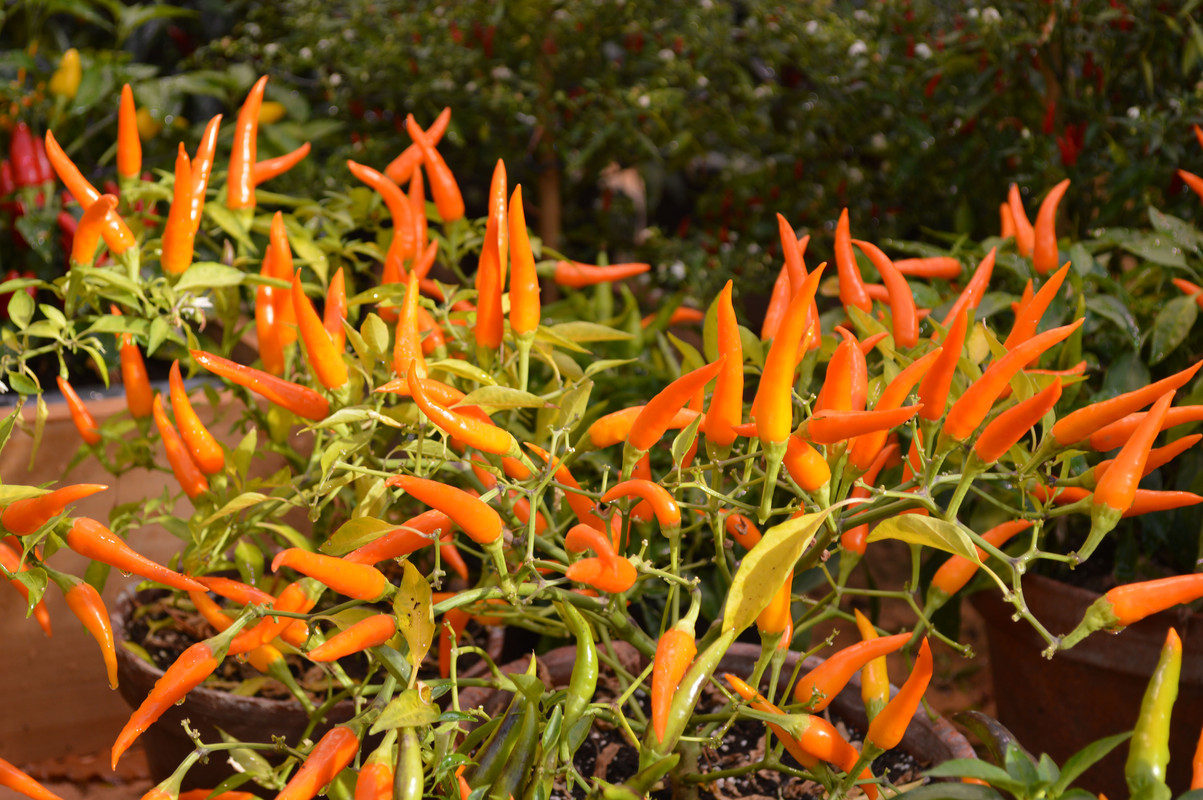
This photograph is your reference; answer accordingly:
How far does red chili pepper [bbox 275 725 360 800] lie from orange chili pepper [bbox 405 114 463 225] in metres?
0.62

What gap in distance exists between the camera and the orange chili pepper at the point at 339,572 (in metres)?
0.58

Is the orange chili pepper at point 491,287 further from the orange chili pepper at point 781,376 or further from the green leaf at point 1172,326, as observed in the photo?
the green leaf at point 1172,326

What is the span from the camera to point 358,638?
634 mm

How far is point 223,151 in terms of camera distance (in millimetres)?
1883

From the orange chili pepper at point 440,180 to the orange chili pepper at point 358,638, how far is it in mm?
557

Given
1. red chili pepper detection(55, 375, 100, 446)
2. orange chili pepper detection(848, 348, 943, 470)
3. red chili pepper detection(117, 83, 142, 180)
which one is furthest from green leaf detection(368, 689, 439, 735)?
red chili pepper detection(117, 83, 142, 180)

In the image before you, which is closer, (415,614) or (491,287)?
(415,614)

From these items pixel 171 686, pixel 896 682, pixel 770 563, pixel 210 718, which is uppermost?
pixel 770 563

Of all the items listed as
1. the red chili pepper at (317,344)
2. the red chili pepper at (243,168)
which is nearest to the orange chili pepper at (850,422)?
the red chili pepper at (317,344)

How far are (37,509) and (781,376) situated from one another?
514 mm

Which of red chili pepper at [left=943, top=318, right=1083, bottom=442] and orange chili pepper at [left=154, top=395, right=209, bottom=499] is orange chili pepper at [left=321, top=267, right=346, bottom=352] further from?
red chili pepper at [left=943, top=318, right=1083, bottom=442]

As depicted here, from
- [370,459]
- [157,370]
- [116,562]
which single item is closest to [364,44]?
[157,370]

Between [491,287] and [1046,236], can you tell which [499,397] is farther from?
[1046,236]

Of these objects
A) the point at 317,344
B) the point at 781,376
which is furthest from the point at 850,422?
the point at 317,344
